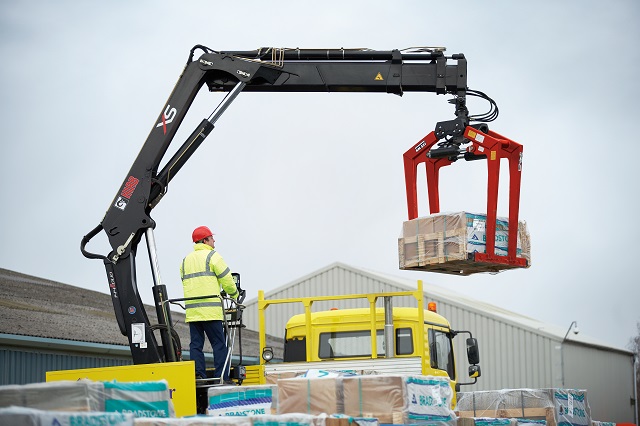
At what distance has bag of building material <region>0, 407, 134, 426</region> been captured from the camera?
233 inches

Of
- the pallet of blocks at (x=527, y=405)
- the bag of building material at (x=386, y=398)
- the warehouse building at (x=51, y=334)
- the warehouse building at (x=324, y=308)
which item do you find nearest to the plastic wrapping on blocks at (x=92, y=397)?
the bag of building material at (x=386, y=398)

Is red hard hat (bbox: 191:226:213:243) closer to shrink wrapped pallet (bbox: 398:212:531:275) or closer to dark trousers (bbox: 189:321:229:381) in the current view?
dark trousers (bbox: 189:321:229:381)

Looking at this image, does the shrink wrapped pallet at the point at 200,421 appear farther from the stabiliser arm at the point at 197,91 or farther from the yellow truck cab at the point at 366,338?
the yellow truck cab at the point at 366,338

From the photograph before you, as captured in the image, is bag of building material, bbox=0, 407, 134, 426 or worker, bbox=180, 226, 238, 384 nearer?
bag of building material, bbox=0, 407, 134, 426

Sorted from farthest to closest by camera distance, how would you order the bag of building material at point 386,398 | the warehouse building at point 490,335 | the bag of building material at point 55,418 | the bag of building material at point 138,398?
the warehouse building at point 490,335 < the bag of building material at point 386,398 < the bag of building material at point 138,398 < the bag of building material at point 55,418

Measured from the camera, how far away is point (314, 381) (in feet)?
32.2

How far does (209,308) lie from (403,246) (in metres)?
2.79

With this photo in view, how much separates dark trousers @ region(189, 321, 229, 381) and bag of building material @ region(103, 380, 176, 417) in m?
3.17

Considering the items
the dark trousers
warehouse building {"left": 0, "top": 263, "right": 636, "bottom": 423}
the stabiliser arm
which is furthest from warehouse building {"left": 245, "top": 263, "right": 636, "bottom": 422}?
the dark trousers

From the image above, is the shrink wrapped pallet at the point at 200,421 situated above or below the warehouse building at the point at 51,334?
below

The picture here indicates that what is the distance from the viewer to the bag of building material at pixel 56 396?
22.0 feet

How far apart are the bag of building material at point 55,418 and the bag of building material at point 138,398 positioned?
1032 mm

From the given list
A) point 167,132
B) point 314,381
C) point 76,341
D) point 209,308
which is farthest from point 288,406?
point 76,341

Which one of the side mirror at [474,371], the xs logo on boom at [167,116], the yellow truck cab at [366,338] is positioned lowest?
the side mirror at [474,371]
